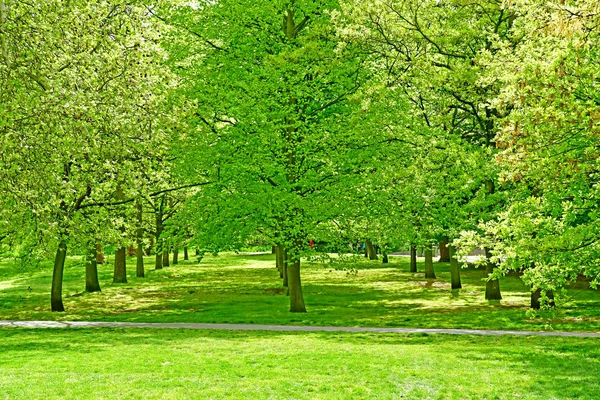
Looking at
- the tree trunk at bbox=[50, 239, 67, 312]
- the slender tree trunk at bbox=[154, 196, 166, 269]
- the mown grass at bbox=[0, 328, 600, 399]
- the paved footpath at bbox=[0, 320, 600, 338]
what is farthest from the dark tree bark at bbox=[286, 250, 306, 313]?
the tree trunk at bbox=[50, 239, 67, 312]

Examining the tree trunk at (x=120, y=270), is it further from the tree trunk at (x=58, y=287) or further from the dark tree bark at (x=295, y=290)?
the dark tree bark at (x=295, y=290)

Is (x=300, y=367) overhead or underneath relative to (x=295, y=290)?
underneath

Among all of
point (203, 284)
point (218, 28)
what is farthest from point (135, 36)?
point (203, 284)

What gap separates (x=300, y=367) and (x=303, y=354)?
144 centimetres

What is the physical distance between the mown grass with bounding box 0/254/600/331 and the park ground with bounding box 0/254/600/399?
0.31 ft

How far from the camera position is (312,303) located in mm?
28234

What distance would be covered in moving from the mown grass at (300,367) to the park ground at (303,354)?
0.03 metres

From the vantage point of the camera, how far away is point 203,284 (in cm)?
3850

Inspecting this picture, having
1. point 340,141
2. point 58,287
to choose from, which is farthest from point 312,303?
point 58,287

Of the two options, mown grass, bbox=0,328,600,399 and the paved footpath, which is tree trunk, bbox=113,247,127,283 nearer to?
the paved footpath

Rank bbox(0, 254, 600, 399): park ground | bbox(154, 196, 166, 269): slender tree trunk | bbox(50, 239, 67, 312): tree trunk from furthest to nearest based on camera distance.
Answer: bbox(154, 196, 166, 269): slender tree trunk, bbox(50, 239, 67, 312): tree trunk, bbox(0, 254, 600, 399): park ground

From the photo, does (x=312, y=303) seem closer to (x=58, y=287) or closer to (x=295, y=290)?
(x=295, y=290)

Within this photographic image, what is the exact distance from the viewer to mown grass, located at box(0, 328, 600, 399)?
10445 millimetres

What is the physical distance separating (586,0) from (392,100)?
18.6 meters
